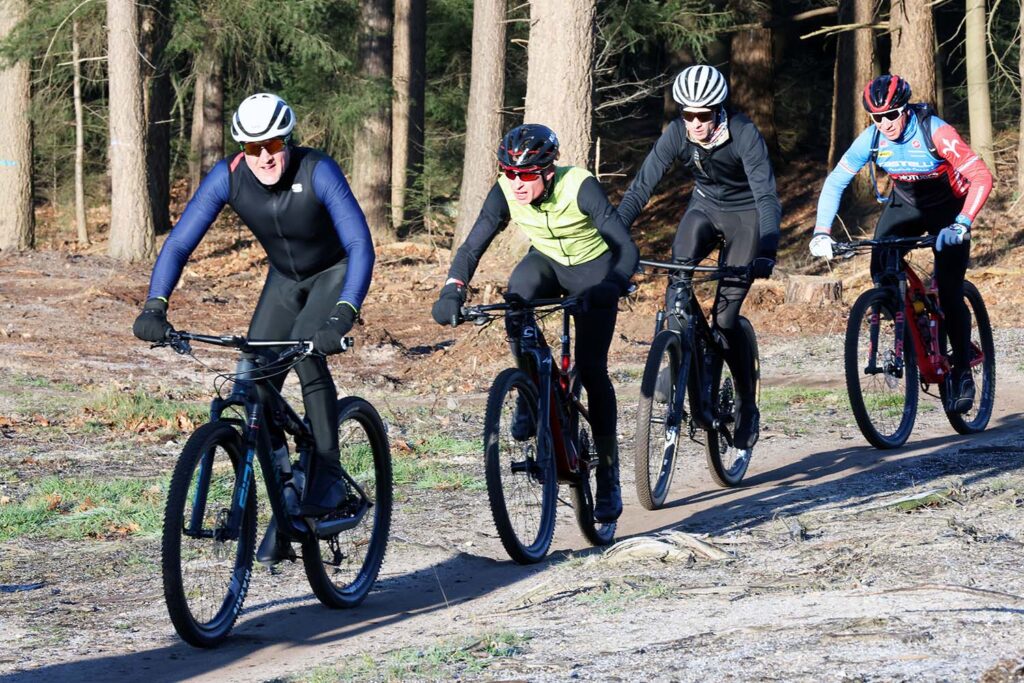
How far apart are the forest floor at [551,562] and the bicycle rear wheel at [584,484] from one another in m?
0.17

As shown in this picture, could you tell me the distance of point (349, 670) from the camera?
17.3ft

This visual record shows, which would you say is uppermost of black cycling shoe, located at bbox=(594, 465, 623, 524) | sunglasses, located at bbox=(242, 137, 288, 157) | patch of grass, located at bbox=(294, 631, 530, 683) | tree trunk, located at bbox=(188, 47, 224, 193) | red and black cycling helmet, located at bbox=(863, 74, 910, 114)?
tree trunk, located at bbox=(188, 47, 224, 193)

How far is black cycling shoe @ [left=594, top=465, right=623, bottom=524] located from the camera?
24.9 feet

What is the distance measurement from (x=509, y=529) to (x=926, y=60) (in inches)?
724

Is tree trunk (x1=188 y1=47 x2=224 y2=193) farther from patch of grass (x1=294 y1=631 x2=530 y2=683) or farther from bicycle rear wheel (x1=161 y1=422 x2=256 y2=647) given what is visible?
patch of grass (x1=294 y1=631 x2=530 y2=683)

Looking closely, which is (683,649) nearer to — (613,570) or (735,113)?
(613,570)

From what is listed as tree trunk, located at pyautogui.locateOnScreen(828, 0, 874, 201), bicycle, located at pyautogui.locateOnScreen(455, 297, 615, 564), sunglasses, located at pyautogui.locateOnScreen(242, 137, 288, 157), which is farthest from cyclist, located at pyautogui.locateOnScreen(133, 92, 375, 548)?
tree trunk, located at pyautogui.locateOnScreen(828, 0, 874, 201)

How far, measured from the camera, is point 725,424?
8.98 metres

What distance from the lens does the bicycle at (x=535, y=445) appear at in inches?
267

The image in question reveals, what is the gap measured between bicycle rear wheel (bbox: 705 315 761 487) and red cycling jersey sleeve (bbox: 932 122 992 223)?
1.71 meters

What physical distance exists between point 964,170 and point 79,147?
21788 millimetres

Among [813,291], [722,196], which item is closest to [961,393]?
[722,196]

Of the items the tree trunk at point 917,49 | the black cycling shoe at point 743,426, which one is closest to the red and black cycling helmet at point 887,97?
the black cycling shoe at point 743,426

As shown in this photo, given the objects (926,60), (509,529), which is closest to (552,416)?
(509,529)
